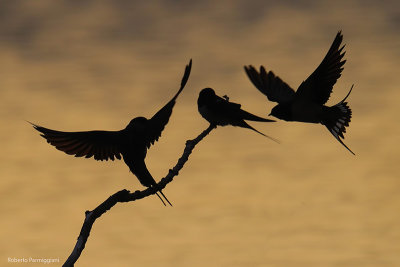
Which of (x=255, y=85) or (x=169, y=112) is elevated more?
(x=255, y=85)

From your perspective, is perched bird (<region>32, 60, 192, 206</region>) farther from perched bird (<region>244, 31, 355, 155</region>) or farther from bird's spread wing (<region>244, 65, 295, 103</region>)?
bird's spread wing (<region>244, 65, 295, 103</region>)

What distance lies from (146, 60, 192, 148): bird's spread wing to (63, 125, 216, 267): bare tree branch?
2.82 feet

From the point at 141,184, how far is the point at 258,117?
5.19ft

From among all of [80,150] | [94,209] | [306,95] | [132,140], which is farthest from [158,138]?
[306,95]

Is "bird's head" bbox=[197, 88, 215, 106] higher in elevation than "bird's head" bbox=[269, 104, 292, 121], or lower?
lower

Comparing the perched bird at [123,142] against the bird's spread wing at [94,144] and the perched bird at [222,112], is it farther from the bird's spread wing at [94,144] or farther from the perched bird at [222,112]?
the perched bird at [222,112]

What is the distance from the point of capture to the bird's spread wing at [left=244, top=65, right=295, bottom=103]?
11414 millimetres

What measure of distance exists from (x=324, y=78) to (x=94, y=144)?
144 inches

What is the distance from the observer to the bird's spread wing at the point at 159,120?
8.50 meters

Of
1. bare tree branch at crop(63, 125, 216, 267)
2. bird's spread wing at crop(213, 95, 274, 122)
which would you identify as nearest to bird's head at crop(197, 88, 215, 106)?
bird's spread wing at crop(213, 95, 274, 122)

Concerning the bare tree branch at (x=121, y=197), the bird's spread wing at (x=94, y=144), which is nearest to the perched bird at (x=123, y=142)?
the bird's spread wing at (x=94, y=144)

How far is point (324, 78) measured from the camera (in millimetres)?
10242

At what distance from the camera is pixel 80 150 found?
8406mm

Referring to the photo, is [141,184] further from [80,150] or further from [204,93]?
[204,93]
